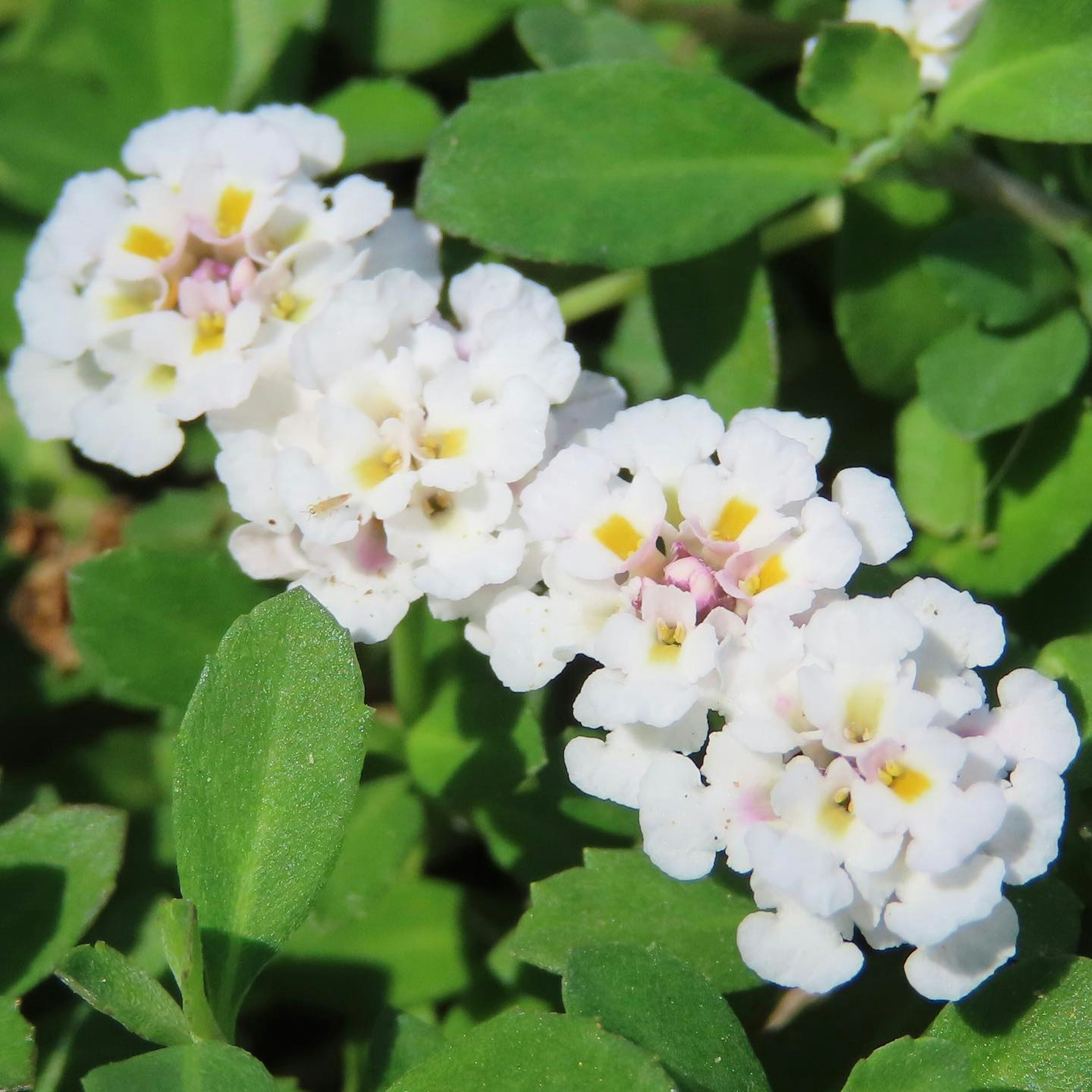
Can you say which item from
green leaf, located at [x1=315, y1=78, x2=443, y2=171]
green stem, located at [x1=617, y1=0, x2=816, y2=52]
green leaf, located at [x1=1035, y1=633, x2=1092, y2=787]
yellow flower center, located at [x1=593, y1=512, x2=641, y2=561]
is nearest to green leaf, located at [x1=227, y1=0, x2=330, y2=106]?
green leaf, located at [x1=315, y1=78, x2=443, y2=171]

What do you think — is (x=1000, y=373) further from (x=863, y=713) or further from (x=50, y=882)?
(x=50, y=882)

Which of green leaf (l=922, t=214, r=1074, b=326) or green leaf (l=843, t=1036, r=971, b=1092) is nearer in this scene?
green leaf (l=843, t=1036, r=971, b=1092)

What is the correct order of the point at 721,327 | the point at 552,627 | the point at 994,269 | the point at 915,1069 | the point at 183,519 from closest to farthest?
1. the point at 915,1069
2. the point at 552,627
3. the point at 994,269
4. the point at 721,327
5. the point at 183,519

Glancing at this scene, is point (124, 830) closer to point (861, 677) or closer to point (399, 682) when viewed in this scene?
point (399, 682)

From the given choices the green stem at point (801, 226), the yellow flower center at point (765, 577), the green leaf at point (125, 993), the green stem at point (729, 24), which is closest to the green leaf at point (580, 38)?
the green stem at point (729, 24)

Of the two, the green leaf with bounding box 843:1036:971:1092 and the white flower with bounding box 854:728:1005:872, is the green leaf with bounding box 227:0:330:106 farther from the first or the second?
the green leaf with bounding box 843:1036:971:1092

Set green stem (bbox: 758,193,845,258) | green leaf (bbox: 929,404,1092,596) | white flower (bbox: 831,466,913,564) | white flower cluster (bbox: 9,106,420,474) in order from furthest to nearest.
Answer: green stem (bbox: 758,193,845,258) → green leaf (bbox: 929,404,1092,596) → white flower cluster (bbox: 9,106,420,474) → white flower (bbox: 831,466,913,564)

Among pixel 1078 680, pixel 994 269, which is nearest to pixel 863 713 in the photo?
pixel 1078 680
